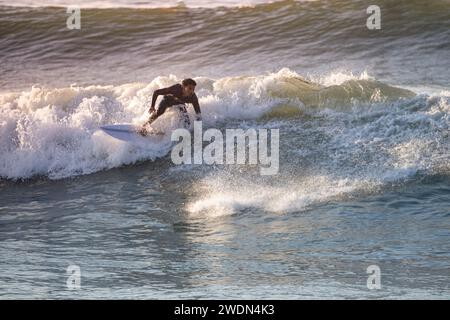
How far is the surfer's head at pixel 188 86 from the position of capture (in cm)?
1166

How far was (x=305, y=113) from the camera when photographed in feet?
42.2

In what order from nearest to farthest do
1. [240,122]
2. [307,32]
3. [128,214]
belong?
[128,214]
[240,122]
[307,32]

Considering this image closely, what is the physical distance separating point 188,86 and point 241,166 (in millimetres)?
1454

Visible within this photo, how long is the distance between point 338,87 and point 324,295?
22.7ft

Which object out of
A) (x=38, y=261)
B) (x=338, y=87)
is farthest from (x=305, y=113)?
(x=38, y=261)

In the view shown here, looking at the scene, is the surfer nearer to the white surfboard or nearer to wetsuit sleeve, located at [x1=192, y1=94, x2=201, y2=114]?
wetsuit sleeve, located at [x1=192, y1=94, x2=201, y2=114]

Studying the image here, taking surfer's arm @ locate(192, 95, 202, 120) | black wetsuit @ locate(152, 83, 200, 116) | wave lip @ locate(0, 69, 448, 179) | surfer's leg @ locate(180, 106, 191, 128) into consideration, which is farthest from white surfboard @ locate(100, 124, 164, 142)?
surfer's arm @ locate(192, 95, 202, 120)

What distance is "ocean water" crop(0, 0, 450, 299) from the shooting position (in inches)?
299

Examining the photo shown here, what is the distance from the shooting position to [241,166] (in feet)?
36.7

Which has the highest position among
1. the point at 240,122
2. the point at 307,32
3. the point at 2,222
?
the point at 307,32

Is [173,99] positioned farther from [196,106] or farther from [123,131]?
[123,131]

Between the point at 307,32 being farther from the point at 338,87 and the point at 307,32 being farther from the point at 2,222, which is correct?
the point at 2,222

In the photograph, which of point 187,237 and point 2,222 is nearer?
point 187,237

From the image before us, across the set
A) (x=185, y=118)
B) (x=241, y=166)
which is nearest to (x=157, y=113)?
(x=185, y=118)
